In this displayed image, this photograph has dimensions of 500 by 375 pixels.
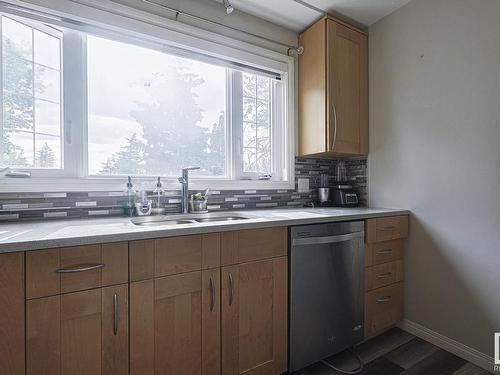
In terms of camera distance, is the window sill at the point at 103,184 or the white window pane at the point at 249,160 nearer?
the window sill at the point at 103,184

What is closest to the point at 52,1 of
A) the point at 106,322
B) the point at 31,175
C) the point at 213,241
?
the point at 31,175

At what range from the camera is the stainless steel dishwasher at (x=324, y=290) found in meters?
1.46

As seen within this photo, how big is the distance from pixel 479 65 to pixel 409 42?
1.82 feet

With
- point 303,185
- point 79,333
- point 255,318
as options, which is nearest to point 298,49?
point 303,185

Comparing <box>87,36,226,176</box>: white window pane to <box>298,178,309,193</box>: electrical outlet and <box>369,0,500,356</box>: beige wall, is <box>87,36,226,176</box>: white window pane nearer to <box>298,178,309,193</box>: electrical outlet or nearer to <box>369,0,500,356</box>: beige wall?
<box>298,178,309,193</box>: electrical outlet

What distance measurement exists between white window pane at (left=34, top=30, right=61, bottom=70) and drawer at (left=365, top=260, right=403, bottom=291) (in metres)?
2.36

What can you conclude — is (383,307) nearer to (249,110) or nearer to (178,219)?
(178,219)

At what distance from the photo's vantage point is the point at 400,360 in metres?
1.63

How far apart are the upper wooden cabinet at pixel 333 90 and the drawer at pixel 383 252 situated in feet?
2.54

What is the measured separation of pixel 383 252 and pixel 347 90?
51.5 inches

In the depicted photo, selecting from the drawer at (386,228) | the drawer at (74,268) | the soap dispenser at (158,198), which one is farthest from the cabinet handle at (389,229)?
the drawer at (74,268)

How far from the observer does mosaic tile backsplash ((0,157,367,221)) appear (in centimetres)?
138

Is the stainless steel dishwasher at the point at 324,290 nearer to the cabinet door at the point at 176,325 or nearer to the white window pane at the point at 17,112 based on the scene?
the cabinet door at the point at 176,325

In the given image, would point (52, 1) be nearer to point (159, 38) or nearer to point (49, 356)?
point (159, 38)
